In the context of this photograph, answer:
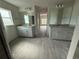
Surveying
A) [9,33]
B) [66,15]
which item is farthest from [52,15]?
[9,33]

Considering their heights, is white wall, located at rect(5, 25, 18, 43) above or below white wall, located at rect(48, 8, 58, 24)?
below

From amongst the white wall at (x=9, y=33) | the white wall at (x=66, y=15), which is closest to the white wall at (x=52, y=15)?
the white wall at (x=66, y=15)

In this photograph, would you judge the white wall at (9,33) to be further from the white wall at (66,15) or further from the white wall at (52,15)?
the white wall at (66,15)

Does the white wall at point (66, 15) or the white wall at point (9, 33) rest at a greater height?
the white wall at point (66, 15)

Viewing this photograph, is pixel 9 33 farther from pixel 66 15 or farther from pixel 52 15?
pixel 66 15

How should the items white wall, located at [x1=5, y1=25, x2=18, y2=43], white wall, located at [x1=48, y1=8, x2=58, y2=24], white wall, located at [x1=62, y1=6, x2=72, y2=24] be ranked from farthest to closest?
white wall, located at [x1=48, y1=8, x2=58, y2=24]
white wall, located at [x1=62, y1=6, x2=72, y2=24]
white wall, located at [x1=5, y1=25, x2=18, y2=43]

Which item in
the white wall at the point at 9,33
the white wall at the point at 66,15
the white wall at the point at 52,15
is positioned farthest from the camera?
the white wall at the point at 52,15

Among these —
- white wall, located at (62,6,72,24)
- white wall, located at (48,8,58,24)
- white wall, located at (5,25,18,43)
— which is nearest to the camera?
white wall, located at (5,25,18,43)

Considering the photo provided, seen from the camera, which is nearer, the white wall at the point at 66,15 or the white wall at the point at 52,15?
the white wall at the point at 66,15

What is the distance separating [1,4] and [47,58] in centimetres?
298

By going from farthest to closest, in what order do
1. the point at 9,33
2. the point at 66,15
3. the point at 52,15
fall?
the point at 52,15, the point at 66,15, the point at 9,33

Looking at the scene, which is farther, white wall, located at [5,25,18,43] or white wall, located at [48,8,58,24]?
white wall, located at [48,8,58,24]

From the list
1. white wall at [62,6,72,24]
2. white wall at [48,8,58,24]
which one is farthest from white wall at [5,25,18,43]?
white wall at [62,6,72,24]

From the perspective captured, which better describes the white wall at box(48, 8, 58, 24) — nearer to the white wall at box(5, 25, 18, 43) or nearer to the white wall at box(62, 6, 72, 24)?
the white wall at box(62, 6, 72, 24)
